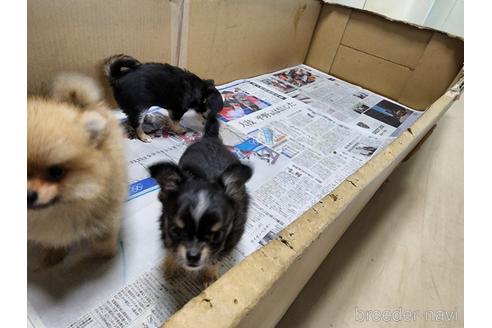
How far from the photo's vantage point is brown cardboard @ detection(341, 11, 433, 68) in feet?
5.70

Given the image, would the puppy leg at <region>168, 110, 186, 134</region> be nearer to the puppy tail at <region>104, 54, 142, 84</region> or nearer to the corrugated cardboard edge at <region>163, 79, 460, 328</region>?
the puppy tail at <region>104, 54, 142, 84</region>

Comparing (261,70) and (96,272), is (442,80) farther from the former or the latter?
(96,272)

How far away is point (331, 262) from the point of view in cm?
→ 114

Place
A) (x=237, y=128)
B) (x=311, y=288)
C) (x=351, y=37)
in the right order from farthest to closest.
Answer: (x=351, y=37)
(x=237, y=128)
(x=311, y=288)

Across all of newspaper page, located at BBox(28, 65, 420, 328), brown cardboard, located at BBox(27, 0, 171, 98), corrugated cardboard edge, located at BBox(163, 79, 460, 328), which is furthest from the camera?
brown cardboard, located at BBox(27, 0, 171, 98)

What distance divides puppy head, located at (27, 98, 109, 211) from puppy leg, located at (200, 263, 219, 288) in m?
0.34

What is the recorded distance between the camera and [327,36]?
198 centimetres

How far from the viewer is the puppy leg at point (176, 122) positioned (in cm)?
119

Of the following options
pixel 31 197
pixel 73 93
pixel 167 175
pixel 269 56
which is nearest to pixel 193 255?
pixel 167 175

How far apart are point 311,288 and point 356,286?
0.17 metres

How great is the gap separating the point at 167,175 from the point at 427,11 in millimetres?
2619

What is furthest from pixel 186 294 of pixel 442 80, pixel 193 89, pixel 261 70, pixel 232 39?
pixel 442 80

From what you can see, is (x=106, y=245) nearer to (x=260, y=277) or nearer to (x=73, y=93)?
(x=73, y=93)

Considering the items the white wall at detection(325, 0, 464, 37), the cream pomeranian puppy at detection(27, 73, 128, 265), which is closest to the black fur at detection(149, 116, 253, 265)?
the cream pomeranian puppy at detection(27, 73, 128, 265)
